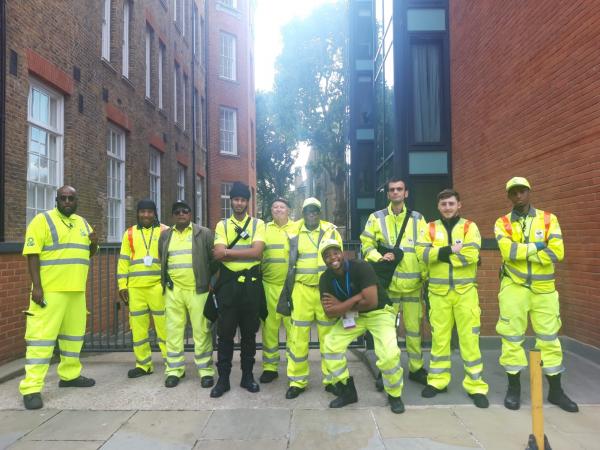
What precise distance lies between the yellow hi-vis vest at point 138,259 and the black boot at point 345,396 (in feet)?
7.83

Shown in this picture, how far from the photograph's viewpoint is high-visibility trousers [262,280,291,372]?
16.8 feet

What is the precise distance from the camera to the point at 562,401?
4191 mm

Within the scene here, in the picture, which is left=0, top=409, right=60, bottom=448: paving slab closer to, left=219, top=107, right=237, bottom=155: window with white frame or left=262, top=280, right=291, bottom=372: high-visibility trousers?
left=262, top=280, right=291, bottom=372: high-visibility trousers

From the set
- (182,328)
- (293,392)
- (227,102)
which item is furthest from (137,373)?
(227,102)

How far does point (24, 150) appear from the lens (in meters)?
7.57

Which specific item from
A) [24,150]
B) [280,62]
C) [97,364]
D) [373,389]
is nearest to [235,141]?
[280,62]

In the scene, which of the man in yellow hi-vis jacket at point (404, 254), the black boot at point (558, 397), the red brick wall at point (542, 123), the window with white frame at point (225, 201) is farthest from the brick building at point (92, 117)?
the red brick wall at point (542, 123)

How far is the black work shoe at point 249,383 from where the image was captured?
485 cm

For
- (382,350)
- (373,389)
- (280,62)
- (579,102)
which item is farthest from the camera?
(280,62)

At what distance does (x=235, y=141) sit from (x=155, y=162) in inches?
393

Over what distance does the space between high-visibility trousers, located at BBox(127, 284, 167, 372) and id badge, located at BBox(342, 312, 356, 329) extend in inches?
88.0

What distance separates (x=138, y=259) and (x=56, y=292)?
0.95 metres

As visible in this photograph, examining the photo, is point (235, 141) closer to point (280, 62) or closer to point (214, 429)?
point (280, 62)

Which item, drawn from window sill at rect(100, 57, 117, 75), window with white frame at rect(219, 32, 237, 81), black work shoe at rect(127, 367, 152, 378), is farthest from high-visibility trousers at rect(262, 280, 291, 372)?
window with white frame at rect(219, 32, 237, 81)
